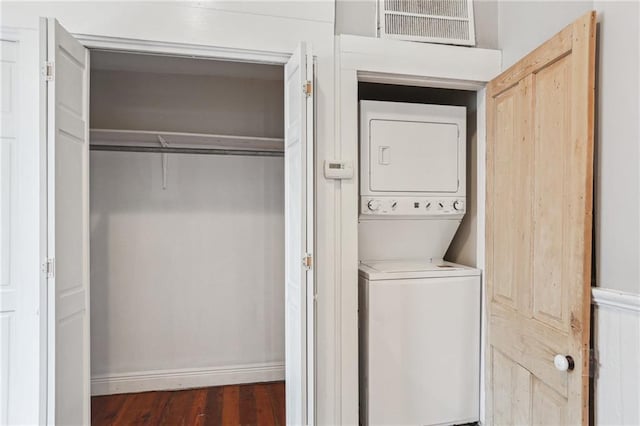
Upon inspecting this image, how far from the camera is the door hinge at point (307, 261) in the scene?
5.49ft

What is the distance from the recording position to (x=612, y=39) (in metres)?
1.34

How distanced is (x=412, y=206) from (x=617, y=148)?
1.01 metres

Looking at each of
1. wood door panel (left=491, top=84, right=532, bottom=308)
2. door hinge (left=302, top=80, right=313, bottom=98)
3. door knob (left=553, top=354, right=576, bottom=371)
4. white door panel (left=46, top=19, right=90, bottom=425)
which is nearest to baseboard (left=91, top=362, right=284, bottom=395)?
white door panel (left=46, top=19, right=90, bottom=425)

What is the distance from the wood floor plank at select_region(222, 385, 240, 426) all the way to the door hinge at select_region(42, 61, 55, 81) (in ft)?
6.75

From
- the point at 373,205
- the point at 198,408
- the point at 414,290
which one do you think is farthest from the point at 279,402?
the point at 373,205

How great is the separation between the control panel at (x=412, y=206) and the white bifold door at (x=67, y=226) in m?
1.40

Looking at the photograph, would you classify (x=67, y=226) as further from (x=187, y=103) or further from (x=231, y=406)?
(x=231, y=406)

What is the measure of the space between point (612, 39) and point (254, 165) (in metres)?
2.17

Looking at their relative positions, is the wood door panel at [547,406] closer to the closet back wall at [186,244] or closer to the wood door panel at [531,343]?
the wood door panel at [531,343]

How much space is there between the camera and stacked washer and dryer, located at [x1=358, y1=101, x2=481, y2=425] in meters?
2.04

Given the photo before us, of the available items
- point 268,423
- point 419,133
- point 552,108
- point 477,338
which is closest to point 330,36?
point 419,133

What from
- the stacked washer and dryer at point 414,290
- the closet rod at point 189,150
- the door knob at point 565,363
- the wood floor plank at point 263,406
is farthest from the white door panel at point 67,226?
→ the door knob at point 565,363

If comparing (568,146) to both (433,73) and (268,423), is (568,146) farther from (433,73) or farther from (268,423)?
(268,423)

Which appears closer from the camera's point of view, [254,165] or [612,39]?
[612,39]
